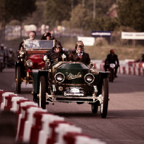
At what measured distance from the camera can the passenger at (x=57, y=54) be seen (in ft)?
52.2

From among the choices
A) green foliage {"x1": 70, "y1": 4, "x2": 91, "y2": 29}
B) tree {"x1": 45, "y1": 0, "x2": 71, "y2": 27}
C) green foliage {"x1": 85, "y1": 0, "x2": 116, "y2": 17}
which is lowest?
green foliage {"x1": 70, "y1": 4, "x2": 91, "y2": 29}

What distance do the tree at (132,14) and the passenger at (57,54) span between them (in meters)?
58.1

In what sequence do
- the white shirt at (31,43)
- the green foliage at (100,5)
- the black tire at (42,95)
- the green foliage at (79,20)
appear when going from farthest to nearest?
the green foliage at (100,5), the green foliage at (79,20), the white shirt at (31,43), the black tire at (42,95)

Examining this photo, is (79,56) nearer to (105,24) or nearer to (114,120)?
(114,120)

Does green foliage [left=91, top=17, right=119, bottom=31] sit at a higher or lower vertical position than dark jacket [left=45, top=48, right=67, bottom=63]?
higher

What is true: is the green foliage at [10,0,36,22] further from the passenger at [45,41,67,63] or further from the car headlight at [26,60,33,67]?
the passenger at [45,41,67,63]

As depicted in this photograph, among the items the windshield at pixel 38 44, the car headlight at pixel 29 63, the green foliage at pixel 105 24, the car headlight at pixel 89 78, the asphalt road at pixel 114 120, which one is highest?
the green foliage at pixel 105 24

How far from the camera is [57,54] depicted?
53.4 ft

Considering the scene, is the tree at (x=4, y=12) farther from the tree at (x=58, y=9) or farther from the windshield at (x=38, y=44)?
the windshield at (x=38, y=44)

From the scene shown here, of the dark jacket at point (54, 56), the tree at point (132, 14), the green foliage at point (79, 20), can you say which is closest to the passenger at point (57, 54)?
the dark jacket at point (54, 56)

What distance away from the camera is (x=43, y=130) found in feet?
25.2

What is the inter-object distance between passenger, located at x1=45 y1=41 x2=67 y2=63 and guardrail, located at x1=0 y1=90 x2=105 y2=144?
5556 millimetres

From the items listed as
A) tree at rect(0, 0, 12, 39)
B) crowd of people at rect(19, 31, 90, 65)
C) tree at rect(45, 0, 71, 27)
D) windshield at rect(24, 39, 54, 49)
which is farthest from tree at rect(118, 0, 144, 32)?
crowd of people at rect(19, 31, 90, 65)

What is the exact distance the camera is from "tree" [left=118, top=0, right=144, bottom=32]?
74.2m
